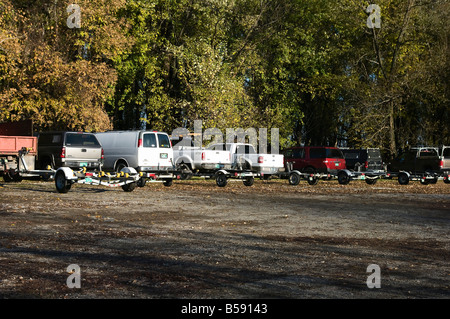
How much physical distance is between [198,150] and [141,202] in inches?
411

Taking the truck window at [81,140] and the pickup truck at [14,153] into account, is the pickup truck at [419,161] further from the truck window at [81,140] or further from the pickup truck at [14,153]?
the pickup truck at [14,153]

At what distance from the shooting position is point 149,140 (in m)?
25.5

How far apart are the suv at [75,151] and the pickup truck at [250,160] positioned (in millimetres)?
7186

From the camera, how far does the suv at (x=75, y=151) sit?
24797mm

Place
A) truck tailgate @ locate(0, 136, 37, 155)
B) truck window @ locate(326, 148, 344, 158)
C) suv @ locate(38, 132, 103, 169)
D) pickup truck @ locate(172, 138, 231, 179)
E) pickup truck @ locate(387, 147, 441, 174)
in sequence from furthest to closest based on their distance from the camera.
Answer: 1. pickup truck @ locate(387, 147, 441, 174)
2. truck window @ locate(326, 148, 344, 158)
3. pickup truck @ locate(172, 138, 231, 179)
4. suv @ locate(38, 132, 103, 169)
5. truck tailgate @ locate(0, 136, 37, 155)

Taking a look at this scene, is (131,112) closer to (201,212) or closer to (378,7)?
(378,7)

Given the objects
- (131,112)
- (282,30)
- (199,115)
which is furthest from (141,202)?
(282,30)

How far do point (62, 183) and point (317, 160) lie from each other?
16973 mm

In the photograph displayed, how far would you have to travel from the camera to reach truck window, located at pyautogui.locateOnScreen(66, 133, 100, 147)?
986 inches

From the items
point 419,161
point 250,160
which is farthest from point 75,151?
point 419,161

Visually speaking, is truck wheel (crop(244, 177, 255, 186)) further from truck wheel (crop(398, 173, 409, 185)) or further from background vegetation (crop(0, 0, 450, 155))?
background vegetation (crop(0, 0, 450, 155))

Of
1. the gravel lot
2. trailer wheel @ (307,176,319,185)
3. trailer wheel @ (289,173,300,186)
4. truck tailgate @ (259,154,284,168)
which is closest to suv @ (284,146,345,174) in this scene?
trailer wheel @ (307,176,319,185)

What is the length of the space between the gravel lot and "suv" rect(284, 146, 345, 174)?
15.3m
